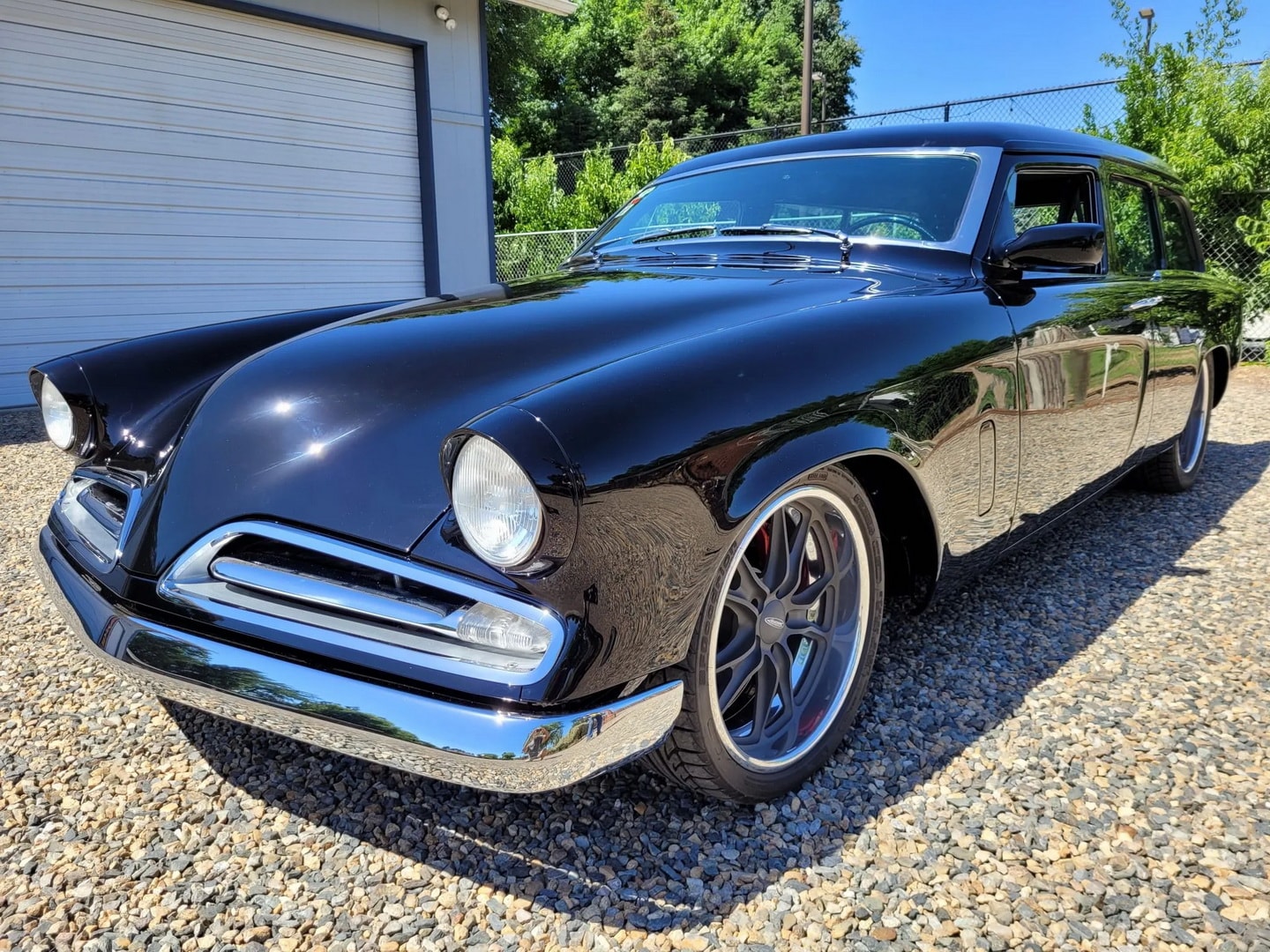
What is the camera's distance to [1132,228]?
3621 millimetres

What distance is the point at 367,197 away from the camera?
338 inches

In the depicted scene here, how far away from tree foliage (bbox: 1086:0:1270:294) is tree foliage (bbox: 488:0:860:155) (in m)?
23.0

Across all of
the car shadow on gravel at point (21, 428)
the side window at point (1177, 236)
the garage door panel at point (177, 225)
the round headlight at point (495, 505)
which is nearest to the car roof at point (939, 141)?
the side window at point (1177, 236)

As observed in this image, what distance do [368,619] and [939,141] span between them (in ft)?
7.58

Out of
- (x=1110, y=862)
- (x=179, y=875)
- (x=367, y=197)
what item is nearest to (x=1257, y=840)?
(x=1110, y=862)

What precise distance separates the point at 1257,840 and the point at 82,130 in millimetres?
7997

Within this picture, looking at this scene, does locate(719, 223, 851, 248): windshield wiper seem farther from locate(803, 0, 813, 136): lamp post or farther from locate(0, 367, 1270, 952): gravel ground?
locate(803, 0, 813, 136): lamp post

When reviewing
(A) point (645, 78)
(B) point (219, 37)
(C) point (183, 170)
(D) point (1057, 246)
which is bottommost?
(D) point (1057, 246)

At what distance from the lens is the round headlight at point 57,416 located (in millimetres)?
2301

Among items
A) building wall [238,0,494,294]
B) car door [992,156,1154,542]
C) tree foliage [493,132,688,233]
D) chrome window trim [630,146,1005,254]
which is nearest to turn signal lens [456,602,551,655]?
car door [992,156,1154,542]

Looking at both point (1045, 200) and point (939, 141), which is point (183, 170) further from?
point (1045, 200)

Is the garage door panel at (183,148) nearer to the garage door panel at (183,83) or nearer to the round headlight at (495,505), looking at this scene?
the garage door panel at (183,83)

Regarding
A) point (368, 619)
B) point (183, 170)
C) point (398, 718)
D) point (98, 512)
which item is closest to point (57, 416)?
point (98, 512)

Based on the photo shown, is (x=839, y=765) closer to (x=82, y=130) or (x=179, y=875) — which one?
(x=179, y=875)
